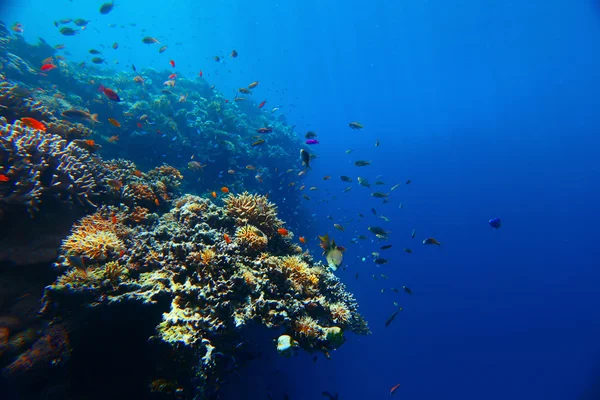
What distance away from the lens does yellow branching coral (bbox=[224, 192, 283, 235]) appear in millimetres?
5527

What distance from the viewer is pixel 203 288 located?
3.82 metres

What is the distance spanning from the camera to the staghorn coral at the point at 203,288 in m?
3.35

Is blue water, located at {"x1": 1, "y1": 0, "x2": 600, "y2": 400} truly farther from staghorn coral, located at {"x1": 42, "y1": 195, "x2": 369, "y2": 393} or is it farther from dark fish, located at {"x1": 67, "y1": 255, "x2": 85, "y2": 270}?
dark fish, located at {"x1": 67, "y1": 255, "x2": 85, "y2": 270}

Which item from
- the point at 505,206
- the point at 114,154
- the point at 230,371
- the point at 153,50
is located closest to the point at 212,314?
the point at 230,371

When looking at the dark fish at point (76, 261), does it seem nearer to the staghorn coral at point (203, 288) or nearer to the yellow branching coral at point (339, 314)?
the staghorn coral at point (203, 288)

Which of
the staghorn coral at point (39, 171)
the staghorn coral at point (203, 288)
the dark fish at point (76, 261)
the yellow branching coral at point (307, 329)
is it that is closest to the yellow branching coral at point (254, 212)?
the staghorn coral at point (203, 288)

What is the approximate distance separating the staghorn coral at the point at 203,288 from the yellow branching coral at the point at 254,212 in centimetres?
40

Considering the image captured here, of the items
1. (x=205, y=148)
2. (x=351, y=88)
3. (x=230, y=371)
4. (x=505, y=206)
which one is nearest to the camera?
(x=230, y=371)

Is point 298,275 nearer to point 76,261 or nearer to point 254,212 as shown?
point 254,212

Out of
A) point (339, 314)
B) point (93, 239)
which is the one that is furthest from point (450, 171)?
point (93, 239)

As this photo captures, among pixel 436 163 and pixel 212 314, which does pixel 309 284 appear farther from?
pixel 436 163

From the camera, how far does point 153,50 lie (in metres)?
133

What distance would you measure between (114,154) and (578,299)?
224 feet

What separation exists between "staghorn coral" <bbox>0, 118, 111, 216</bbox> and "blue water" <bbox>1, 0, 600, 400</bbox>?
4.96m
